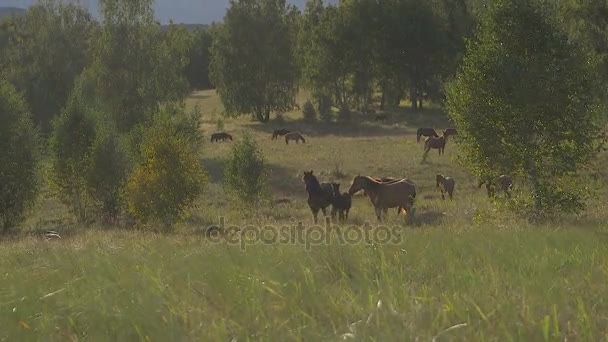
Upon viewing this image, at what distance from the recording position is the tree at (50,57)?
47.1 meters

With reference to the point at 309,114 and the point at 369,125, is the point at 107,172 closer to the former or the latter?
the point at 369,125

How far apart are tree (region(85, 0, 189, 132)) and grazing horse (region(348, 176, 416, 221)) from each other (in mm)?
24331

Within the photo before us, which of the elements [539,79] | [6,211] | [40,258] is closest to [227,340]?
[40,258]

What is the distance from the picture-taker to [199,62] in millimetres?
101000

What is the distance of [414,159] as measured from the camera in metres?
38.2

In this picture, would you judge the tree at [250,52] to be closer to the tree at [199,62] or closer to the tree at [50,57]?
the tree at [50,57]

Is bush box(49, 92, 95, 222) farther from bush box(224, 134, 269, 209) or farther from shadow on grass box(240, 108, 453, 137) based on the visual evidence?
shadow on grass box(240, 108, 453, 137)

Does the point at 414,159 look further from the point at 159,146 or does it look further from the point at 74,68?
the point at 74,68

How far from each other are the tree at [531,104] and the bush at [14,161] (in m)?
18.4

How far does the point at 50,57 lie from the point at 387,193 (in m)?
36.9

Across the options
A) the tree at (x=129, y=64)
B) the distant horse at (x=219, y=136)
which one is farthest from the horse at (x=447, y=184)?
the distant horse at (x=219, y=136)

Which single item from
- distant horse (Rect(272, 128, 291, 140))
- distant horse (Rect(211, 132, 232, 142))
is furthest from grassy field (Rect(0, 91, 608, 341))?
distant horse (Rect(272, 128, 291, 140))

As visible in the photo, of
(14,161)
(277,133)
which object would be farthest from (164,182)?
(277,133)

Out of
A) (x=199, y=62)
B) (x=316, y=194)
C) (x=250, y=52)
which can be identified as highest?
(x=250, y=52)
